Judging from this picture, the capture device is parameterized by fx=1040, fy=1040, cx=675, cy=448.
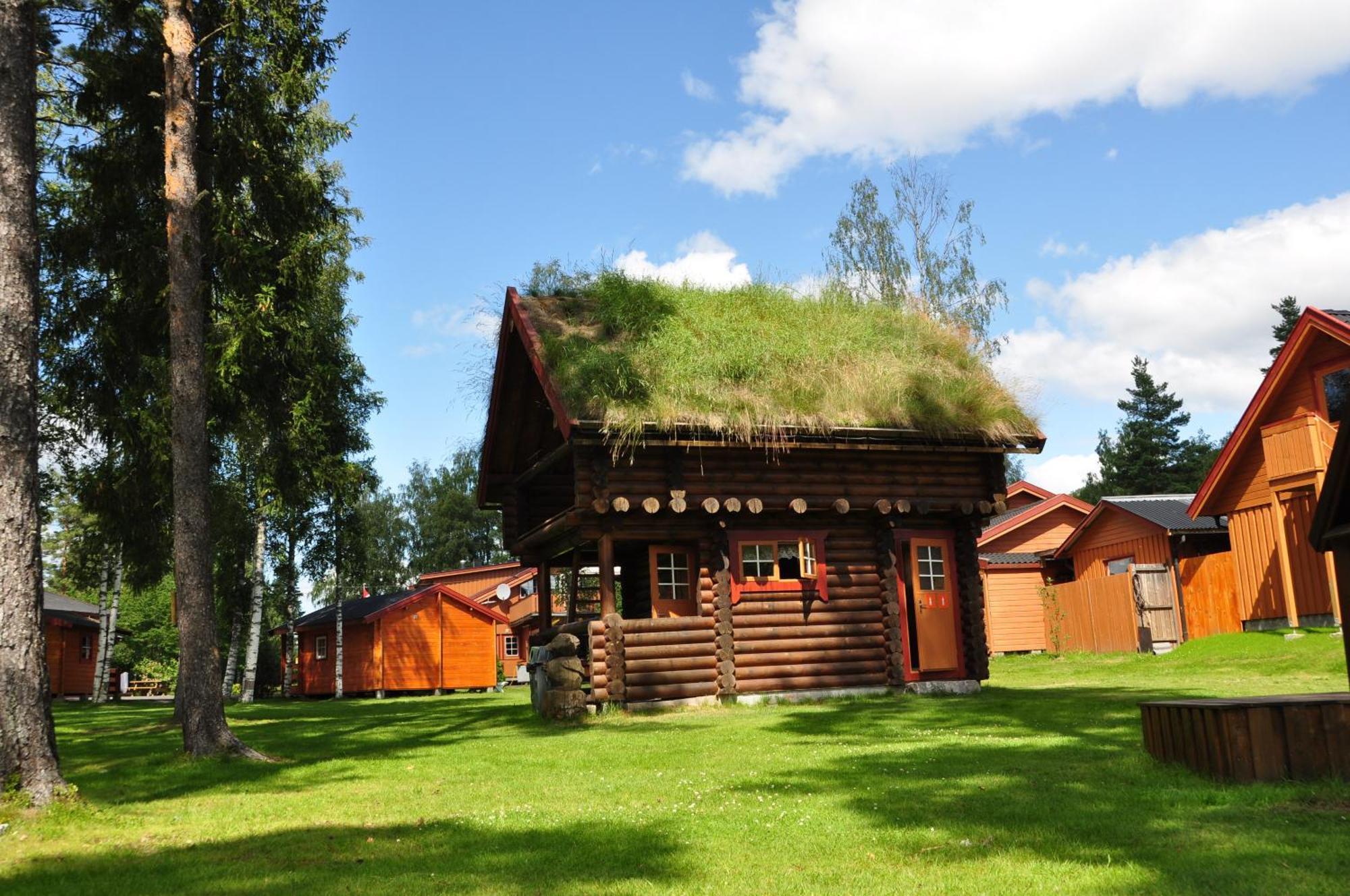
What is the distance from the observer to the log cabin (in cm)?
1647

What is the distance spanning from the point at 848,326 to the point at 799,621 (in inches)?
216

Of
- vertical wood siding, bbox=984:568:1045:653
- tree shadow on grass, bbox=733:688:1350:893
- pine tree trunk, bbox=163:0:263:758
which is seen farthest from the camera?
vertical wood siding, bbox=984:568:1045:653

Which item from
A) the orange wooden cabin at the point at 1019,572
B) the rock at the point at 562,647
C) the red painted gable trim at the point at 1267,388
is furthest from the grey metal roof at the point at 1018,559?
the rock at the point at 562,647

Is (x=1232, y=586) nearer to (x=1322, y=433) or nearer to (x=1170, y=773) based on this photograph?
(x=1322, y=433)

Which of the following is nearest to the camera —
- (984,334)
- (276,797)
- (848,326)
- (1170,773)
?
(1170,773)

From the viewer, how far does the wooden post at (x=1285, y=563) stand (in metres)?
23.4

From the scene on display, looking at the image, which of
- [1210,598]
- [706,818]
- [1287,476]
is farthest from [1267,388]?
[706,818]

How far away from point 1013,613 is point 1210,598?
942 cm

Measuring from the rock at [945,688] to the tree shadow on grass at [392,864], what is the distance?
1223 centimetres

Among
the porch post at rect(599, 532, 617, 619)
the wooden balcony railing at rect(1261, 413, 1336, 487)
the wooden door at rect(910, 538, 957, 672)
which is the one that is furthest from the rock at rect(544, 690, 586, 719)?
the wooden balcony railing at rect(1261, 413, 1336, 487)

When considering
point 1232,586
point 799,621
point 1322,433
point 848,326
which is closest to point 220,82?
point 848,326

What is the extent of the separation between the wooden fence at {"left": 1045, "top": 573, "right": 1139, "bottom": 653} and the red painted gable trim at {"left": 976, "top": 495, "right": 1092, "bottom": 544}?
6.17 m

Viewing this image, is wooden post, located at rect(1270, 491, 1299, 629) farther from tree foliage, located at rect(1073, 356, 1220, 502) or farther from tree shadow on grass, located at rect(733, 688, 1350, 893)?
tree foliage, located at rect(1073, 356, 1220, 502)

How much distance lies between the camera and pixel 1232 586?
87.5 ft
